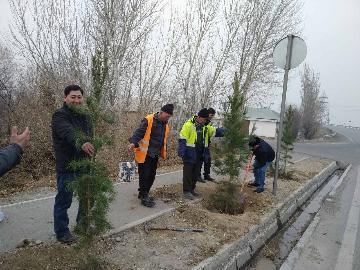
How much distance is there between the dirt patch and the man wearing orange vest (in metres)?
0.75

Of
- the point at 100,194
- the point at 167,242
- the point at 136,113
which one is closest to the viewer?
the point at 100,194

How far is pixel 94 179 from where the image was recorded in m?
4.21

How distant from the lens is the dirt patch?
4574 millimetres

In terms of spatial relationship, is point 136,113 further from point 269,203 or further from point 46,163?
point 269,203

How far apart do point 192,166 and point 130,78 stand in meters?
9.90

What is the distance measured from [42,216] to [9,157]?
371 cm

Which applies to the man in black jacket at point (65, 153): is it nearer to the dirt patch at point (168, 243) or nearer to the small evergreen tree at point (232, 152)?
the dirt patch at point (168, 243)

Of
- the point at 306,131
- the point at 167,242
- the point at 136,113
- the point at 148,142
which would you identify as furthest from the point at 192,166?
the point at 306,131

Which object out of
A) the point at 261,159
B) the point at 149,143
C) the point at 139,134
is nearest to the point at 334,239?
the point at 261,159

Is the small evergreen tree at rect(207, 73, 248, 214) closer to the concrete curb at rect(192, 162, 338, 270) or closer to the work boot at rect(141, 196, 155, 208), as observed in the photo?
the concrete curb at rect(192, 162, 338, 270)

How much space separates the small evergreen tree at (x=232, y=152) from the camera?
303 inches

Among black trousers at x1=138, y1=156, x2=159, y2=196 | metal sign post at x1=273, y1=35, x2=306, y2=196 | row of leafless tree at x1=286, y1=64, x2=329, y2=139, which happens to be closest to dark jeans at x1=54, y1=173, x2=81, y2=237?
black trousers at x1=138, y1=156, x2=159, y2=196

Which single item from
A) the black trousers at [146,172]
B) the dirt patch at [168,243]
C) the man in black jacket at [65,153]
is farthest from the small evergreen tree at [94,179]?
the black trousers at [146,172]

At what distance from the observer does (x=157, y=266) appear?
4.83m
